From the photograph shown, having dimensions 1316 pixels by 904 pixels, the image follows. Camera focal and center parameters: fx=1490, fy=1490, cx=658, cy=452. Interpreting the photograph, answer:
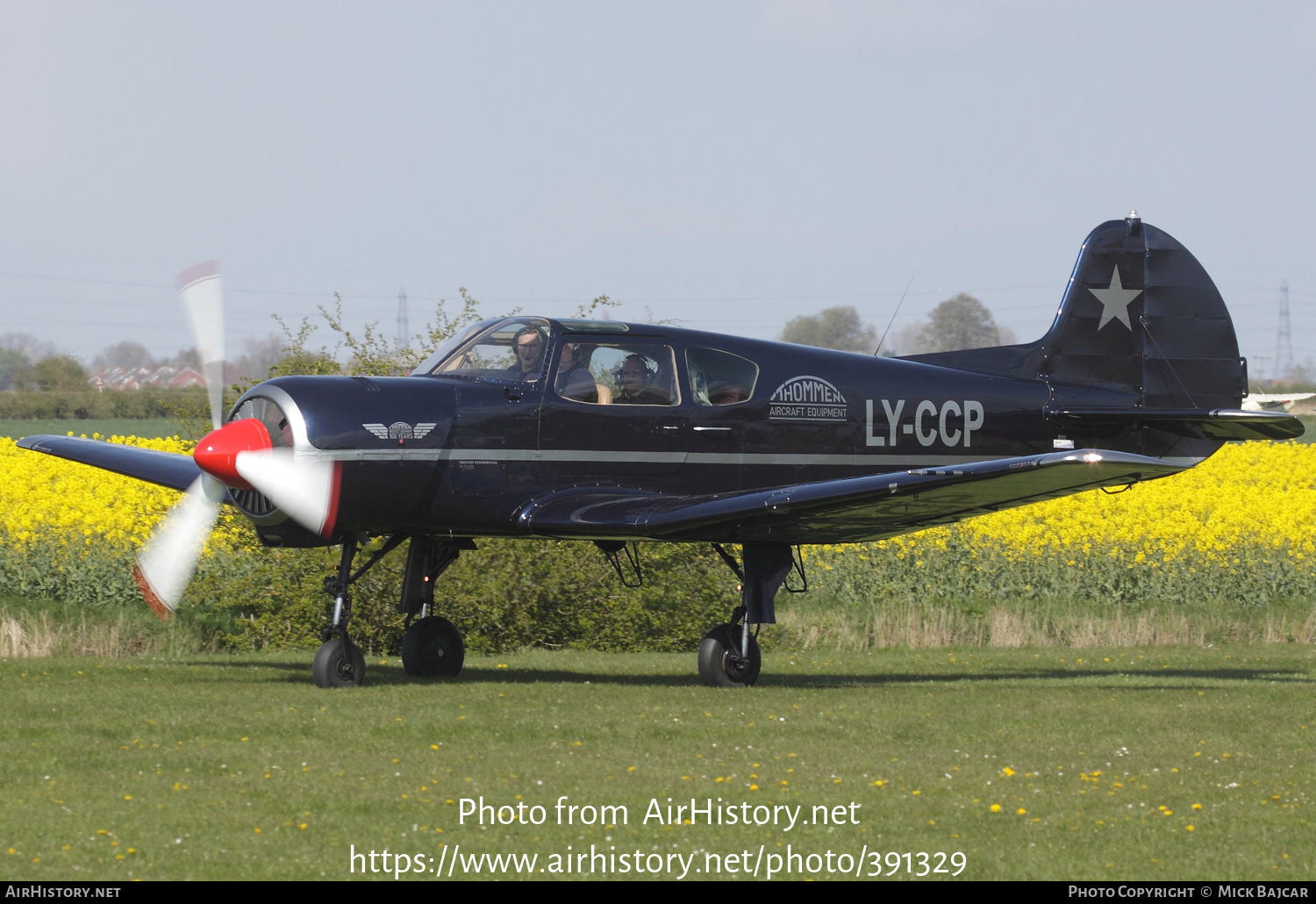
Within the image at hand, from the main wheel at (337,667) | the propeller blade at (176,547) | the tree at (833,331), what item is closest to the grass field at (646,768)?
the main wheel at (337,667)

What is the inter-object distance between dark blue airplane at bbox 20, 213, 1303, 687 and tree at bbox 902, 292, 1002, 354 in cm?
2111

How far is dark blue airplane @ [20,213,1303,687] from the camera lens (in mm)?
11219

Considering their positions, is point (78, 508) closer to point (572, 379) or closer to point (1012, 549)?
point (572, 379)

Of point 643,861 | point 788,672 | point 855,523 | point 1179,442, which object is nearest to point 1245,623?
point 1179,442

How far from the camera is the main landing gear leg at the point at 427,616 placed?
13.1 metres

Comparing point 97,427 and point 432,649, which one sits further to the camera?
point 97,427

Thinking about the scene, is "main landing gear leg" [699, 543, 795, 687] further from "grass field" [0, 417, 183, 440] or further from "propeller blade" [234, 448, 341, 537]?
"grass field" [0, 417, 183, 440]

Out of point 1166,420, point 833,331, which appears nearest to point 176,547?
point 1166,420

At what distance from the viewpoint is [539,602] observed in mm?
17328

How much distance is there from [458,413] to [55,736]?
3911 mm

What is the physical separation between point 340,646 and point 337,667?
0.17m

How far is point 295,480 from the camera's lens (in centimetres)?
1112

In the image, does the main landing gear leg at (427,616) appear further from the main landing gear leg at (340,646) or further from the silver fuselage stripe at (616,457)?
the silver fuselage stripe at (616,457)

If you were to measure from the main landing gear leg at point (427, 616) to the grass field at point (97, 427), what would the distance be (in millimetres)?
31711
